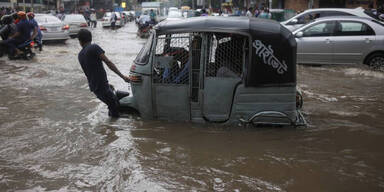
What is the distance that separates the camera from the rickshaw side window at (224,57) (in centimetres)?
562

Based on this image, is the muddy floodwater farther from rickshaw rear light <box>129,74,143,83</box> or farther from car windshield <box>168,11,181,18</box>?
car windshield <box>168,11,181,18</box>

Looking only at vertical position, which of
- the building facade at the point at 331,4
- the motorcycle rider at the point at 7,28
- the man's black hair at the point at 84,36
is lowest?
the man's black hair at the point at 84,36

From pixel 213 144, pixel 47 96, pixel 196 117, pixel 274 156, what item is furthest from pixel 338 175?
pixel 47 96

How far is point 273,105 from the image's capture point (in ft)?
18.7

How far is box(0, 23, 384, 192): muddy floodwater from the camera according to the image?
438 cm

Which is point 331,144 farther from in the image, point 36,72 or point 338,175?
point 36,72

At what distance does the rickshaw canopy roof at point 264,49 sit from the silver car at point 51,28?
49.7 ft

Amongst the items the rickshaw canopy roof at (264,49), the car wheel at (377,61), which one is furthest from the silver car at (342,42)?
the rickshaw canopy roof at (264,49)

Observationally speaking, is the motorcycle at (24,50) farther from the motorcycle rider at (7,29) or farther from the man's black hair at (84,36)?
the man's black hair at (84,36)

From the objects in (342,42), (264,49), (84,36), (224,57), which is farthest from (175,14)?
Answer: (264,49)

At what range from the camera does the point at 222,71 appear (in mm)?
5648

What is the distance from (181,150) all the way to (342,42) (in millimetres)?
7541

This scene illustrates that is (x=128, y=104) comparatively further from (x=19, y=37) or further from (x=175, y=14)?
(x=175, y=14)

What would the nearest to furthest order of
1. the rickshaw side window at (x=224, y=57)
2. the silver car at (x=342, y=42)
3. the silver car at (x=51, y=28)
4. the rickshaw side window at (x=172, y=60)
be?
the rickshaw side window at (x=224, y=57) < the rickshaw side window at (x=172, y=60) < the silver car at (x=342, y=42) < the silver car at (x=51, y=28)
